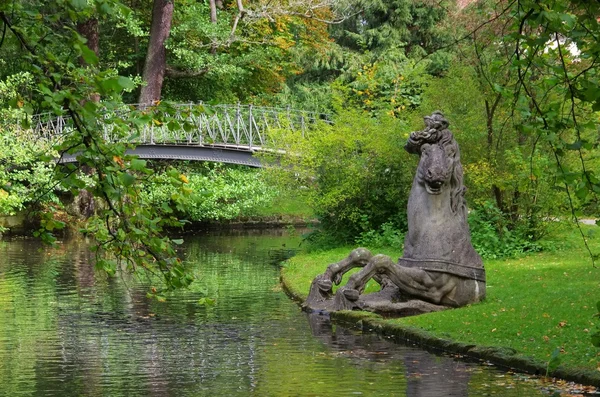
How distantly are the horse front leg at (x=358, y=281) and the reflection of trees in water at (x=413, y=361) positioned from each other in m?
0.47

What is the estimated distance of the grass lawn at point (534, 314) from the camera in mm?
12992

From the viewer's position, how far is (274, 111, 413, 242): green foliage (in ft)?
94.4

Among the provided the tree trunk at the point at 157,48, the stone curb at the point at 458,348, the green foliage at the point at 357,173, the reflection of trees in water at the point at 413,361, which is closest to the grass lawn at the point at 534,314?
the stone curb at the point at 458,348

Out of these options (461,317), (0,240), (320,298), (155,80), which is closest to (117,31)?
(155,80)

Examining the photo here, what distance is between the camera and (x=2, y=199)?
29875mm

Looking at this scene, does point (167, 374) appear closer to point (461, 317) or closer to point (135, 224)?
point (461, 317)

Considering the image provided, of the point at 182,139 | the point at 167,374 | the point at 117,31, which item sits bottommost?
the point at 167,374

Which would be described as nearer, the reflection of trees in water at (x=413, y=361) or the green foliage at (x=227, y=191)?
the reflection of trees in water at (x=413, y=361)

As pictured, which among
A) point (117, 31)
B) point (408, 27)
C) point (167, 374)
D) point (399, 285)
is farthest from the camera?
point (408, 27)

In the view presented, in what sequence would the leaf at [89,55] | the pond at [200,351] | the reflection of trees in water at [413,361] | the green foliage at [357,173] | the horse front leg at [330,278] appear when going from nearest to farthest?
1. the leaf at [89,55]
2. the reflection of trees in water at [413,361]
3. the pond at [200,351]
4. the horse front leg at [330,278]
5. the green foliage at [357,173]

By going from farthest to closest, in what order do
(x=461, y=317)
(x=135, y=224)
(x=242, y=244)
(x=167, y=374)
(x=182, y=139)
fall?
(x=182, y=139), (x=242, y=244), (x=461, y=317), (x=167, y=374), (x=135, y=224)

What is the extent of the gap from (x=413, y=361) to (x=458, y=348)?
727 mm

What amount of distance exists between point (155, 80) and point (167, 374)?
29624 millimetres

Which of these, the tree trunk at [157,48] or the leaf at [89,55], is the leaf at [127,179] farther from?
the tree trunk at [157,48]
